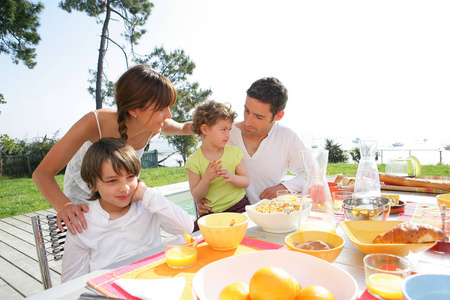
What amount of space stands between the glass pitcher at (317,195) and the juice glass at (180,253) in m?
0.41

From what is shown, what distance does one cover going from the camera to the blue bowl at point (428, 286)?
21.5 inches

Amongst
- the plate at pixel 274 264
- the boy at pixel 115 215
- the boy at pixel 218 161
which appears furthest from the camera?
the boy at pixel 218 161

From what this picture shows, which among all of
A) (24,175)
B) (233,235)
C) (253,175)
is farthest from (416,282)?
(24,175)

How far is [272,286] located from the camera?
1.75 feet

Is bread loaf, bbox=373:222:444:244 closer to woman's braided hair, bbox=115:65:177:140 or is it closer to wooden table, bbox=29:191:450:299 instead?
wooden table, bbox=29:191:450:299

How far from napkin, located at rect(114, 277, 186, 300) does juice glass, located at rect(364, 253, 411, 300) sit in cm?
47

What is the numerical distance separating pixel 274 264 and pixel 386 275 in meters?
0.26

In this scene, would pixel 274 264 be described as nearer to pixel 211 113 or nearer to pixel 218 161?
pixel 218 161

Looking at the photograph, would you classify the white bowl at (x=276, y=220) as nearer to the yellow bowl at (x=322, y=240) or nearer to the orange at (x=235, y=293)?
the yellow bowl at (x=322, y=240)

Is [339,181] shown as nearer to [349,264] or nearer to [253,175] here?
[253,175]

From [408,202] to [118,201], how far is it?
5.30 ft

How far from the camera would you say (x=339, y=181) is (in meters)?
2.15

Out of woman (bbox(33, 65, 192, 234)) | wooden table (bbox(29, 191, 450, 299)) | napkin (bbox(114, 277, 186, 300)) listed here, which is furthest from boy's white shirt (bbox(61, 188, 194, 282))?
napkin (bbox(114, 277, 186, 300))

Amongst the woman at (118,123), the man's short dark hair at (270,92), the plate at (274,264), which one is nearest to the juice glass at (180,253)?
the plate at (274,264)
